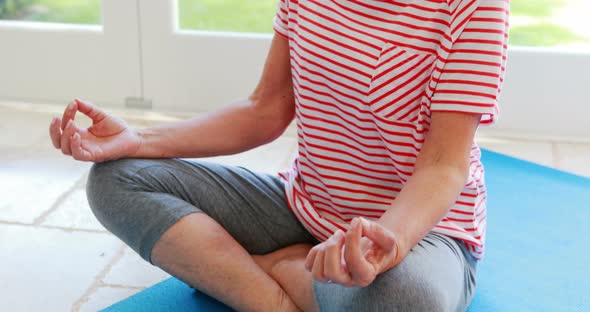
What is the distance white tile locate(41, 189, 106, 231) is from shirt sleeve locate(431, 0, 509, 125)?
85 cm

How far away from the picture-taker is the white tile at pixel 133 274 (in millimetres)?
1399

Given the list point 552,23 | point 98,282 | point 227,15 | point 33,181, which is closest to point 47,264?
point 98,282

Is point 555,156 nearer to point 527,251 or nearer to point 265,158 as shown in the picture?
point 527,251

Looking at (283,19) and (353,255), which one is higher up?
(283,19)

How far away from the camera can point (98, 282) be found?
4.58 ft

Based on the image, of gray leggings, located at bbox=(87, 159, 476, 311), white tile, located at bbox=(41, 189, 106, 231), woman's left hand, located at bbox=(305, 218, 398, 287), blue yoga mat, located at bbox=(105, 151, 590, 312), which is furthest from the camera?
white tile, located at bbox=(41, 189, 106, 231)

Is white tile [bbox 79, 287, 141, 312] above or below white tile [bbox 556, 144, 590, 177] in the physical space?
below

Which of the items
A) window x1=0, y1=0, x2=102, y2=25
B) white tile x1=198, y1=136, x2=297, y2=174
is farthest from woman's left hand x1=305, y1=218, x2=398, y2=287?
window x1=0, y1=0, x2=102, y2=25

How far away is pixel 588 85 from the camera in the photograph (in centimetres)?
210

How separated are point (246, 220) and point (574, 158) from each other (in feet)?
3.54

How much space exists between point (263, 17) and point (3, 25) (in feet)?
2.39

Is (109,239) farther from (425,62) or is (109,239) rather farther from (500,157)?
(500,157)

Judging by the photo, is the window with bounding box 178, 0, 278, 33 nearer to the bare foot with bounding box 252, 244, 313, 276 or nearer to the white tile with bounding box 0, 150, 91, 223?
the white tile with bounding box 0, 150, 91, 223

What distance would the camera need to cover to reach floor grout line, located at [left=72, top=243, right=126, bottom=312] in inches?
52.3
